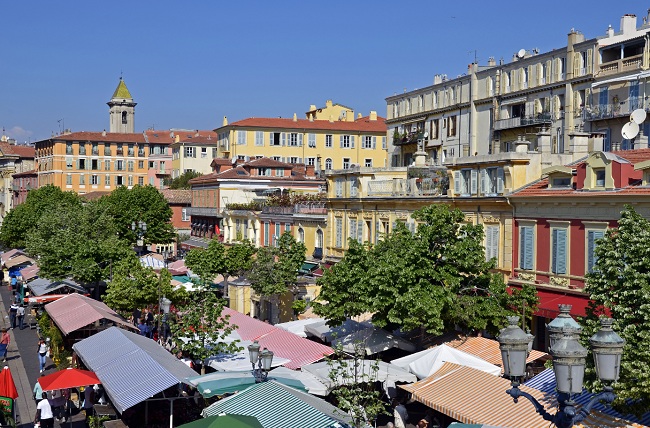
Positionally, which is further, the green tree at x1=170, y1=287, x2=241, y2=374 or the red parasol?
the green tree at x1=170, y1=287, x2=241, y2=374

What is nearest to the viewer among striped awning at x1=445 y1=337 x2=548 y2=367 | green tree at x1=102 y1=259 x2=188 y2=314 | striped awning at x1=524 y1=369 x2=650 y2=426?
striped awning at x1=524 y1=369 x2=650 y2=426

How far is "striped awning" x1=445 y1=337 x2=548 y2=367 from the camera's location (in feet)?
81.3

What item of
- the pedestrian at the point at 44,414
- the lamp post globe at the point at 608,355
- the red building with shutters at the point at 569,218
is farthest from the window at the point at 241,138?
the lamp post globe at the point at 608,355

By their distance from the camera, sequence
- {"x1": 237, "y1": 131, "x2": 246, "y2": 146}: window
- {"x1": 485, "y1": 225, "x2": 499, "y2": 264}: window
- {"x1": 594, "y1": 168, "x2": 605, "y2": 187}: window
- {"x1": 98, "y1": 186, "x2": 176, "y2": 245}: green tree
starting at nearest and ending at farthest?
{"x1": 594, "y1": 168, "x2": 605, "y2": 187}: window, {"x1": 485, "y1": 225, "x2": 499, "y2": 264}: window, {"x1": 98, "y1": 186, "x2": 176, "y2": 245}: green tree, {"x1": 237, "y1": 131, "x2": 246, "y2": 146}: window

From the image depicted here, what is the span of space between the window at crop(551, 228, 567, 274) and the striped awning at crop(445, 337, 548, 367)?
11.3 ft

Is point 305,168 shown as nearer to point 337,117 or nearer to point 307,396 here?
point 337,117

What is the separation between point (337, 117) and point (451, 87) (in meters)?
37.9

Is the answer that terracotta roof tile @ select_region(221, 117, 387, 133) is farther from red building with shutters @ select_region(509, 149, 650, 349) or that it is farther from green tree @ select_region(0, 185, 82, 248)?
red building with shutters @ select_region(509, 149, 650, 349)

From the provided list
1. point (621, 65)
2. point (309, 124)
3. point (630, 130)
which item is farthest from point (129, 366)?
point (309, 124)

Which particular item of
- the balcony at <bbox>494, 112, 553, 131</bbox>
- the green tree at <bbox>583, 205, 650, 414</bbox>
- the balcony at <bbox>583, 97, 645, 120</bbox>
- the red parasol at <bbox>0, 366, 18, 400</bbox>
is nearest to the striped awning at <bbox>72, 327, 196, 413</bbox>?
the red parasol at <bbox>0, 366, 18, 400</bbox>

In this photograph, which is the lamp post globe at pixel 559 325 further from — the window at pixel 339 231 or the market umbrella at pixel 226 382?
the window at pixel 339 231

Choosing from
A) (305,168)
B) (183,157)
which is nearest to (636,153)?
(305,168)

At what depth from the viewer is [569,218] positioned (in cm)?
2766

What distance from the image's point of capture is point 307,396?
20.4 m
